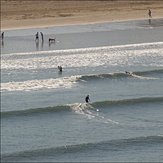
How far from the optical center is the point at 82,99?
73.8ft

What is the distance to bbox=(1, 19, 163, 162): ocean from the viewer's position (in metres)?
17.3

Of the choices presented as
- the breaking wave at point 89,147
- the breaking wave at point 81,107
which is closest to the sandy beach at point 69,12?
the breaking wave at point 81,107

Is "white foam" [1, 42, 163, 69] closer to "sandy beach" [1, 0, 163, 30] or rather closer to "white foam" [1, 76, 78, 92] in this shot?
"white foam" [1, 76, 78, 92]

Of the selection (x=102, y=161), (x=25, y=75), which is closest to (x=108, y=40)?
(x=25, y=75)

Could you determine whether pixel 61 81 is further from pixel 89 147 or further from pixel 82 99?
pixel 89 147

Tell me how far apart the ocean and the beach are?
0.10ft

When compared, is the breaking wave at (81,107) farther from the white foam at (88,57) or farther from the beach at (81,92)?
the white foam at (88,57)

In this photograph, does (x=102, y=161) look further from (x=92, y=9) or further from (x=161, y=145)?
(x=92, y=9)

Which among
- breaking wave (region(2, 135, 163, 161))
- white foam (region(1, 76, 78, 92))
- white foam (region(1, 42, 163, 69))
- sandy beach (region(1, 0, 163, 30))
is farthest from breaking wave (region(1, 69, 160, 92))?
sandy beach (region(1, 0, 163, 30))

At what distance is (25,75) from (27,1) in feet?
95.2

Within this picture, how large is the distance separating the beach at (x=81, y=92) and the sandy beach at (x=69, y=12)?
1.60 feet

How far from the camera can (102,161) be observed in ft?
54.4

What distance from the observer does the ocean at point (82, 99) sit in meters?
17.3

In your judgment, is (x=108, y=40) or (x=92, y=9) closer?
(x=108, y=40)
